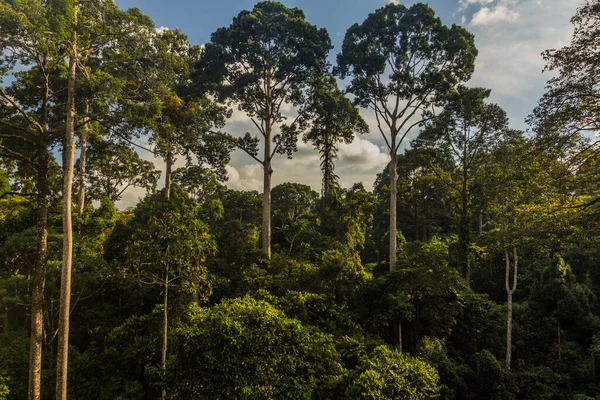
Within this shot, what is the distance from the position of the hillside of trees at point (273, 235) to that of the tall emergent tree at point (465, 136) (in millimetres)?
125

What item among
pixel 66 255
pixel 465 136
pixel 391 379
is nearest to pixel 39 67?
pixel 66 255

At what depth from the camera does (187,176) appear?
1566cm

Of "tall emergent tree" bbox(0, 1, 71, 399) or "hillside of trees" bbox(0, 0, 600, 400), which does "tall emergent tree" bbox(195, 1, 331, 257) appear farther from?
"tall emergent tree" bbox(0, 1, 71, 399)

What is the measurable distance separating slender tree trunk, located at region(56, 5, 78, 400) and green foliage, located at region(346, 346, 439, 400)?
6.47 meters

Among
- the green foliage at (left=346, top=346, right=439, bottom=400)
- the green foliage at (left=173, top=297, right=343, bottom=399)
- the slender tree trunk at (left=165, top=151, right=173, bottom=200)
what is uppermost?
the slender tree trunk at (left=165, top=151, right=173, bottom=200)

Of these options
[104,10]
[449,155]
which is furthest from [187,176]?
[449,155]

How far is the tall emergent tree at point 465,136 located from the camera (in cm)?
Result: 1562

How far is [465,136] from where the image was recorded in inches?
730

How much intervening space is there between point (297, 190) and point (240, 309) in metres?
32.6

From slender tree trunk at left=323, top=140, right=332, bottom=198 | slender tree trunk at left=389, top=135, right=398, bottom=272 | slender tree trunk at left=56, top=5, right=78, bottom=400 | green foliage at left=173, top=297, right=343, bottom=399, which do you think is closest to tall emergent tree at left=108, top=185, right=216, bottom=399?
slender tree trunk at left=56, top=5, right=78, bottom=400

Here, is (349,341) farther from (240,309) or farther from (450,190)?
(450,190)

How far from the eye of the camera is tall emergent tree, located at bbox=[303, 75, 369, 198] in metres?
15.8

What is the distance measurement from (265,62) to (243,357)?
44.7 feet

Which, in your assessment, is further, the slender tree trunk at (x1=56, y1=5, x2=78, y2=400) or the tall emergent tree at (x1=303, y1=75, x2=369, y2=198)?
the tall emergent tree at (x1=303, y1=75, x2=369, y2=198)
